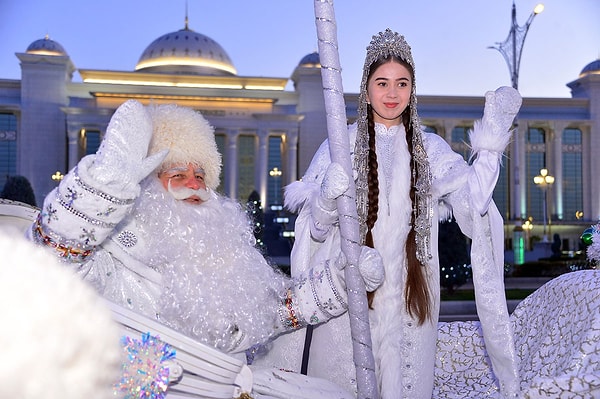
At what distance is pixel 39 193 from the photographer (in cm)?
4034

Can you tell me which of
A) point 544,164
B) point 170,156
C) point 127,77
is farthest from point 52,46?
point 170,156

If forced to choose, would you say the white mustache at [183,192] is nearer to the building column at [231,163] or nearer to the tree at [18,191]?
the tree at [18,191]

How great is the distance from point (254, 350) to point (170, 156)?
2.95ft

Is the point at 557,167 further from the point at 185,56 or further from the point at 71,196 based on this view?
the point at 71,196

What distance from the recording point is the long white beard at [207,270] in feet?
7.96

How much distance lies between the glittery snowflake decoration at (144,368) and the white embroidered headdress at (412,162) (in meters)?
1.61

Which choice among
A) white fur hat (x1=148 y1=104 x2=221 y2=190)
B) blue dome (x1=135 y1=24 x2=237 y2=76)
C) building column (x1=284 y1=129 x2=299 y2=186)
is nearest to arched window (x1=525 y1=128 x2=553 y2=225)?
building column (x1=284 y1=129 x2=299 y2=186)

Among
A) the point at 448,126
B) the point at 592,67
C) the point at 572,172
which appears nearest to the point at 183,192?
the point at 448,126

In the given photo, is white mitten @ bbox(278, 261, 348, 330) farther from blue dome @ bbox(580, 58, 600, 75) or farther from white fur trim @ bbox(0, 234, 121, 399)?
blue dome @ bbox(580, 58, 600, 75)

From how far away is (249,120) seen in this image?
43344 millimetres

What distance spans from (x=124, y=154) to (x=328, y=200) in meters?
1.12

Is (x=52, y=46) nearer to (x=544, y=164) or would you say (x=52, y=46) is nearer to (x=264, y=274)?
(x=544, y=164)

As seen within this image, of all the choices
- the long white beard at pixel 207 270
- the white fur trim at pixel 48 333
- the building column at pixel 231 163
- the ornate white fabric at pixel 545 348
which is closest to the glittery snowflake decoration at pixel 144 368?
the white fur trim at pixel 48 333

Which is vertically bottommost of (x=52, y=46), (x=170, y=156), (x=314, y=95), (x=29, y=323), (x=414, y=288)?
(x=414, y=288)
